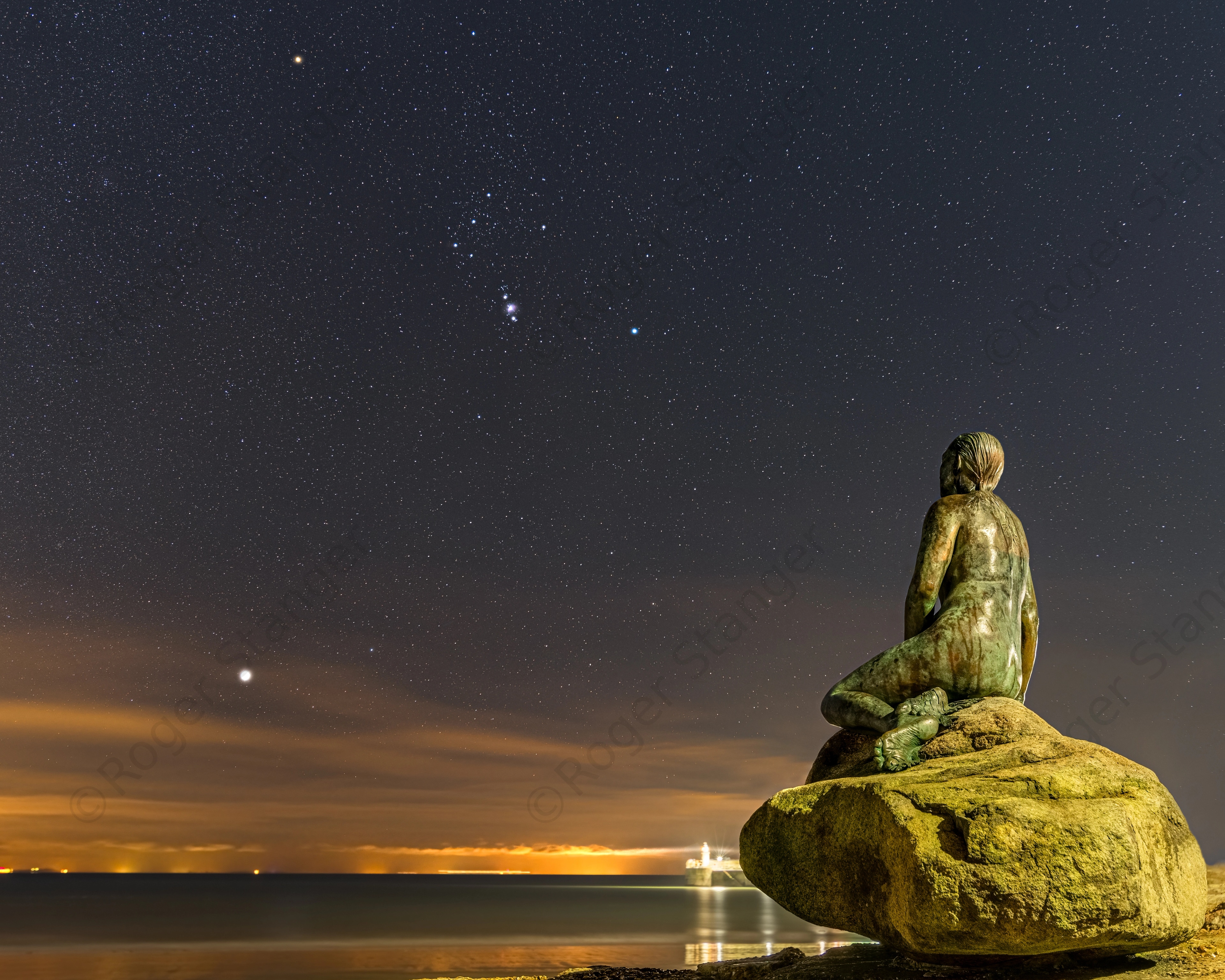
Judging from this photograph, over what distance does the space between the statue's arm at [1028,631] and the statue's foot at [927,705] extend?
4.51 feet

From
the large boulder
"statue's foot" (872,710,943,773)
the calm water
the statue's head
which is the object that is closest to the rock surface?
the large boulder

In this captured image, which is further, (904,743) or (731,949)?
(731,949)

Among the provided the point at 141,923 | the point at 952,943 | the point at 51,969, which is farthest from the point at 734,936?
the point at 952,943

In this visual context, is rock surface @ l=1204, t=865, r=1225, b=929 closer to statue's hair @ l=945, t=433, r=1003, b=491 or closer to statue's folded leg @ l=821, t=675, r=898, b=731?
statue's folded leg @ l=821, t=675, r=898, b=731

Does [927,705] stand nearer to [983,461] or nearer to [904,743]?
[904,743]

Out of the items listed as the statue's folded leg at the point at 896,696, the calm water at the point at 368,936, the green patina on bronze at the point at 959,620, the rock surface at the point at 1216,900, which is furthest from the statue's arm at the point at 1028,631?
the calm water at the point at 368,936

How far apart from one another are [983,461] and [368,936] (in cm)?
5056

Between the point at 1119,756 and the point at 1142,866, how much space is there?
3.50 ft

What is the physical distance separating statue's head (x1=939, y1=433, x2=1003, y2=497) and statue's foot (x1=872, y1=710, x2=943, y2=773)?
2359 millimetres

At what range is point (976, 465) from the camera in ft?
30.4

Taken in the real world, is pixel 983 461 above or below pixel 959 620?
above

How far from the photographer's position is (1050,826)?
20.7 ft

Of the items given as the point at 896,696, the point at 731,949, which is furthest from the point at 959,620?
the point at 731,949

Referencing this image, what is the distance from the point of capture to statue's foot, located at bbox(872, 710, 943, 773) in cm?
768
